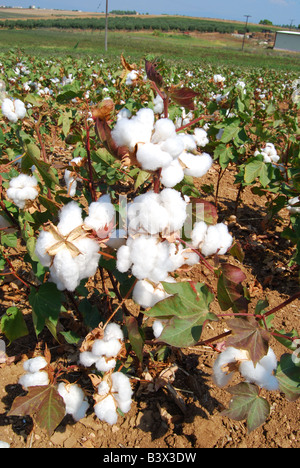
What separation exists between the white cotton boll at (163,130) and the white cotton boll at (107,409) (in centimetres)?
95

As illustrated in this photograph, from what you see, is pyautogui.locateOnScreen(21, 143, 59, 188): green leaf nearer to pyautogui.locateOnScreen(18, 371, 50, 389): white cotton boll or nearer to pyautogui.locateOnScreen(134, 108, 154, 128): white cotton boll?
pyautogui.locateOnScreen(134, 108, 154, 128): white cotton boll

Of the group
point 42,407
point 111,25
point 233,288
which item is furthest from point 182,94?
point 111,25

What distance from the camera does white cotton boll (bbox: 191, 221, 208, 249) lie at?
47.2 inches

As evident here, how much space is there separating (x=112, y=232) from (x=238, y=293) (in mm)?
489

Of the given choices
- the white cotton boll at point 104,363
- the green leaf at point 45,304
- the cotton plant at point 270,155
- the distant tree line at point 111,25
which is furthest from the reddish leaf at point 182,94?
the distant tree line at point 111,25

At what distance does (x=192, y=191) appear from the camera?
5.72 ft

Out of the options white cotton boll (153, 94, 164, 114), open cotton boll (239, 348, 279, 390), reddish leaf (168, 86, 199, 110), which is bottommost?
open cotton boll (239, 348, 279, 390)

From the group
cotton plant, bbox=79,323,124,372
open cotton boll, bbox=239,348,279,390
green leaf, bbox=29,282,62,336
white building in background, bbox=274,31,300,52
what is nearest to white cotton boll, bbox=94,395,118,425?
cotton plant, bbox=79,323,124,372

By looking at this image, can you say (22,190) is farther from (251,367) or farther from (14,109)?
(14,109)

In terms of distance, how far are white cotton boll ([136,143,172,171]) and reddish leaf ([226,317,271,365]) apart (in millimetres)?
549

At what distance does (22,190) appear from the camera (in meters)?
1.24

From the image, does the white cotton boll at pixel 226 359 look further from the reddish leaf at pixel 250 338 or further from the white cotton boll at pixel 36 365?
the white cotton boll at pixel 36 365

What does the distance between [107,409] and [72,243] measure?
2.23 feet

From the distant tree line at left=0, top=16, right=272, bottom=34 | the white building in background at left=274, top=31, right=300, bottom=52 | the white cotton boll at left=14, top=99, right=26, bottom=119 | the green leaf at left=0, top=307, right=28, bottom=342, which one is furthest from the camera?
the white building in background at left=274, top=31, right=300, bottom=52
